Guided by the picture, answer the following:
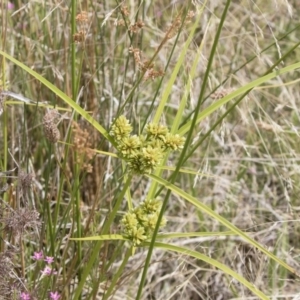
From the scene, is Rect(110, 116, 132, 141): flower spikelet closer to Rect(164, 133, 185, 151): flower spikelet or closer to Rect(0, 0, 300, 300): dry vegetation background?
Rect(164, 133, 185, 151): flower spikelet

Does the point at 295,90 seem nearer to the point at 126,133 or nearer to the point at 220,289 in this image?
the point at 220,289

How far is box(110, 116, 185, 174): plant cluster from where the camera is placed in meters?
0.76

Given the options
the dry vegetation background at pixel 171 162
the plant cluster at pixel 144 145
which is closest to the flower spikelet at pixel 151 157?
the plant cluster at pixel 144 145

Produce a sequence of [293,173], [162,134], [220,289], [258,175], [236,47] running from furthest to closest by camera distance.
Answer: [236,47], [258,175], [293,173], [220,289], [162,134]

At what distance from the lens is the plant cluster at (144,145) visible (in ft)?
2.51

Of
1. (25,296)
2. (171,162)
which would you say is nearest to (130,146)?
(25,296)

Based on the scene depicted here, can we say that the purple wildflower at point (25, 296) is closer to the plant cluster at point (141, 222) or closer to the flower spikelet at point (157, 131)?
the plant cluster at point (141, 222)

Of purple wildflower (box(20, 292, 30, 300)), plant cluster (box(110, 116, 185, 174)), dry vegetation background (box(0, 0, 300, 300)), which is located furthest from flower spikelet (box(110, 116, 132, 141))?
dry vegetation background (box(0, 0, 300, 300))

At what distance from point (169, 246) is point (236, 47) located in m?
1.28

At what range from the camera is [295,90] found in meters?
1.86

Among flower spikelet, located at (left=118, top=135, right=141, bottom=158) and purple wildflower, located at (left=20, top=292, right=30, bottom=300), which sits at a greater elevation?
flower spikelet, located at (left=118, top=135, right=141, bottom=158)

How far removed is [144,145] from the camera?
79cm

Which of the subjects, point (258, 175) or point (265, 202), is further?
point (258, 175)

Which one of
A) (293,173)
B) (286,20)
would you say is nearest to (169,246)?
(293,173)
